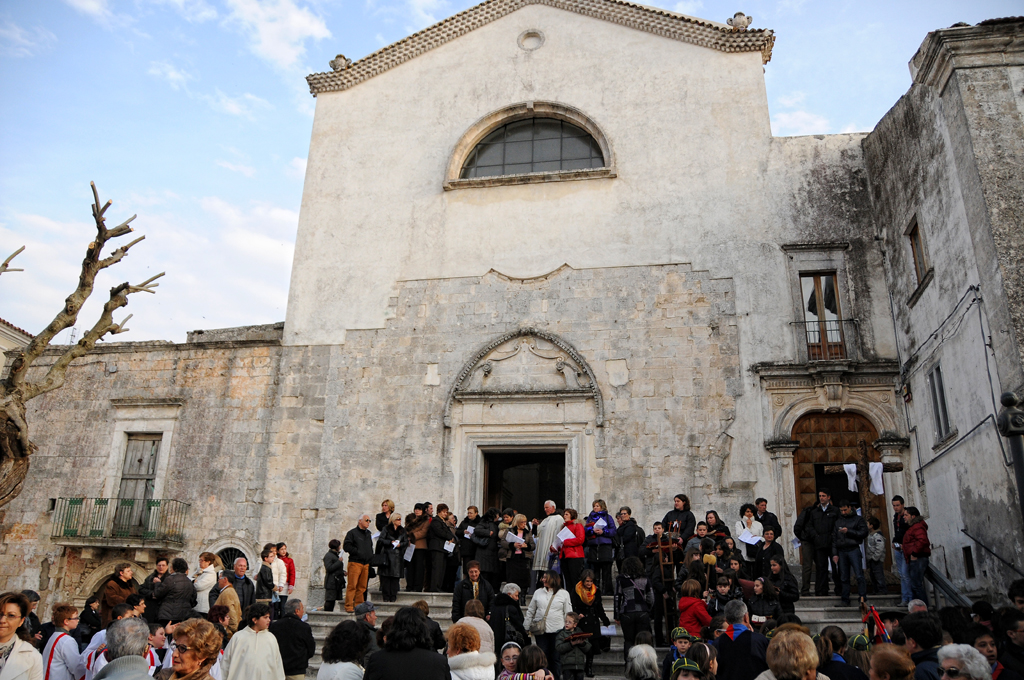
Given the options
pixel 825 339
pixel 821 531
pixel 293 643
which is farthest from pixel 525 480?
pixel 293 643

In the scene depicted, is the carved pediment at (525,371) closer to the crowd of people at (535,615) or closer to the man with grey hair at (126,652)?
the crowd of people at (535,615)

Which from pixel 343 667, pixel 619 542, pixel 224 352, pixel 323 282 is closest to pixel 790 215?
pixel 619 542

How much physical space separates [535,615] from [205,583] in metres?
3.71

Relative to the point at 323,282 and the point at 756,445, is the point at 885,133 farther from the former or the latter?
the point at 323,282

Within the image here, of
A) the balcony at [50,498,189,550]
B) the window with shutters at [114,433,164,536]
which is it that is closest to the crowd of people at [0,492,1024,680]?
the balcony at [50,498,189,550]

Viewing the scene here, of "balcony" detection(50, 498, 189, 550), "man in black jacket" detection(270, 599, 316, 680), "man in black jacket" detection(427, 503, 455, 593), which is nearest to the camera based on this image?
"man in black jacket" detection(270, 599, 316, 680)

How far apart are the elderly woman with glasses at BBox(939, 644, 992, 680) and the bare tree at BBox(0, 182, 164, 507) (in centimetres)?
1309

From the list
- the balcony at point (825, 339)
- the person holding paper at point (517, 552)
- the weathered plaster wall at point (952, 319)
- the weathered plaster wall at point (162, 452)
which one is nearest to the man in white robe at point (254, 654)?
the person holding paper at point (517, 552)

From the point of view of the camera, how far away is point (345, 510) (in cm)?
1520

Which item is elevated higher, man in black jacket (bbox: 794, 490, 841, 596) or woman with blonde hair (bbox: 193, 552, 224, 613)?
man in black jacket (bbox: 794, 490, 841, 596)

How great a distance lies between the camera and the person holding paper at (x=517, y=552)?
39.0 feet

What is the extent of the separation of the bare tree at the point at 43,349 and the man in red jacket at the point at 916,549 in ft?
40.7

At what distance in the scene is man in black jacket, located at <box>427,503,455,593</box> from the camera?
12.4 meters

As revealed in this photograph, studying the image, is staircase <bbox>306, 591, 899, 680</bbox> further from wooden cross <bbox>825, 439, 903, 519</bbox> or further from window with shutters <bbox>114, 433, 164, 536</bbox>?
window with shutters <bbox>114, 433, 164, 536</bbox>
